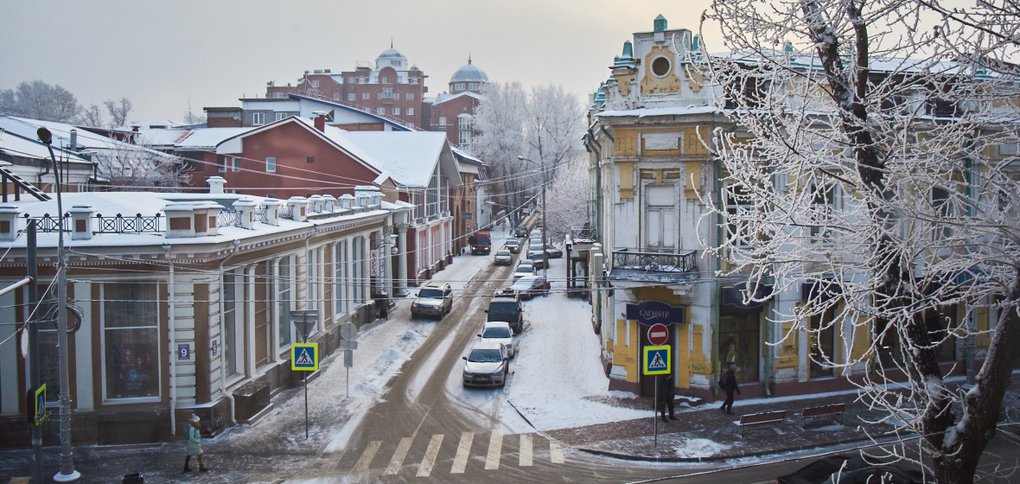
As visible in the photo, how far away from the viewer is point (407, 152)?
163 feet

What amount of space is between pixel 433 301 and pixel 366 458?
1748 centimetres

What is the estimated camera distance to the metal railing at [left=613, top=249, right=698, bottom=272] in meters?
21.0

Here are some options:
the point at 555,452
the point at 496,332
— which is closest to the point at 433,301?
the point at 496,332

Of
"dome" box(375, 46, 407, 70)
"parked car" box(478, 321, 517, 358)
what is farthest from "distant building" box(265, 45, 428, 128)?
"parked car" box(478, 321, 517, 358)

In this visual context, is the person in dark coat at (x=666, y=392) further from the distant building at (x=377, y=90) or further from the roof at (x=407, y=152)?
the distant building at (x=377, y=90)

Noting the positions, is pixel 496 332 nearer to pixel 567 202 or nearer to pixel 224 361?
pixel 224 361

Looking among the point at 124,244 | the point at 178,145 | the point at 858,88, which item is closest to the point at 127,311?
the point at 124,244

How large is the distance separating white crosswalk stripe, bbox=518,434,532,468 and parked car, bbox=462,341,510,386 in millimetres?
4470

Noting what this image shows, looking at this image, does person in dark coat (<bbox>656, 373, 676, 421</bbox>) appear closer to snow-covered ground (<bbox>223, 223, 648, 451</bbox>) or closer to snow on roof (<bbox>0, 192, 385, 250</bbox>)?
snow-covered ground (<bbox>223, 223, 648, 451</bbox>)

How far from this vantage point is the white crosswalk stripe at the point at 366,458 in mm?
16938

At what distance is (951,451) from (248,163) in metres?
41.5

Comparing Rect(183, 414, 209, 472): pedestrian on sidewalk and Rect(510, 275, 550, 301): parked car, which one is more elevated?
Rect(510, 275, 550, 301): parked car

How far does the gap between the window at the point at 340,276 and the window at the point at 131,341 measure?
1163 centimetres

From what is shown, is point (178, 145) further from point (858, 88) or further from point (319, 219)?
point (858, 88)
